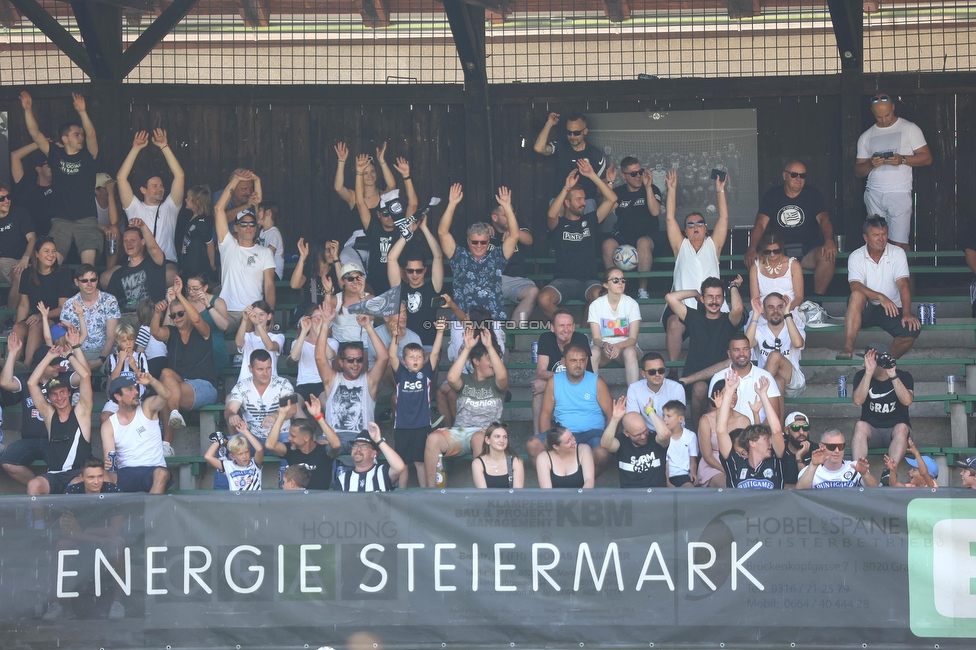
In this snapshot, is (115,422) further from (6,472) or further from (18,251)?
(18,251)

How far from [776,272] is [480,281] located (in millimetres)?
3088

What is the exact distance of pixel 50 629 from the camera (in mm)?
8406

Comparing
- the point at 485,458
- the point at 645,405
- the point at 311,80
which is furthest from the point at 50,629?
the point at 311,80

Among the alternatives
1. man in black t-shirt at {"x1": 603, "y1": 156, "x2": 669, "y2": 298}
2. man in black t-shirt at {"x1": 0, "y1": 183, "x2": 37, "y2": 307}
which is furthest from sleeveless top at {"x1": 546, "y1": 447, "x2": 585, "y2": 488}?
man in black t-shirt at {"x1": 0, "y1": 183, "x2": 37, "y2": 307}

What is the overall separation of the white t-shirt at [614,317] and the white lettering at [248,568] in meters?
4.61

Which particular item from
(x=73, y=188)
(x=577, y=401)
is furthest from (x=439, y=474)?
(x=73, y=188)

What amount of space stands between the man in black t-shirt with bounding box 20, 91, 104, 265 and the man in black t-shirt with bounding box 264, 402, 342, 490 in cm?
426

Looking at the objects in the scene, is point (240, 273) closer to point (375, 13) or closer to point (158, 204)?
point (158, 204)

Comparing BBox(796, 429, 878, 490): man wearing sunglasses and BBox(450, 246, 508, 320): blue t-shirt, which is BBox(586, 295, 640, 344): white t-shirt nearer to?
BBox(450, 246, 508, 320): blue t-shirt

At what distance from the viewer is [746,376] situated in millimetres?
10859

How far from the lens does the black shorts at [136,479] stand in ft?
34.1

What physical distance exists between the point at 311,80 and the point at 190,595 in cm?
772

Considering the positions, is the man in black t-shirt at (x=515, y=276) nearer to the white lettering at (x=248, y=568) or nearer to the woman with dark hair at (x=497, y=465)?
the woman with dark hair at (x=497, y=465)

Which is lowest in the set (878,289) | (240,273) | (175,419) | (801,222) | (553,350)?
(175,419)
